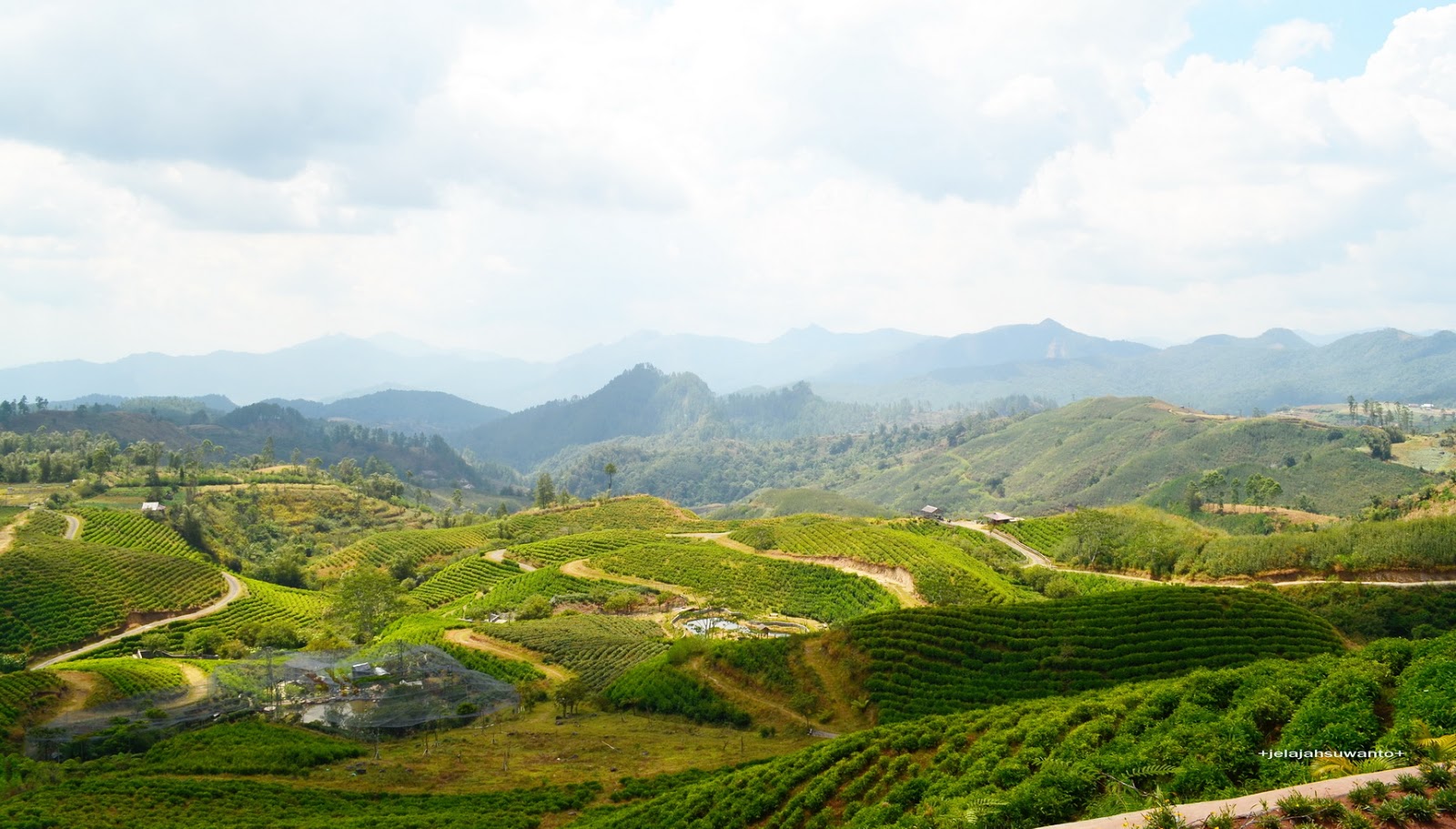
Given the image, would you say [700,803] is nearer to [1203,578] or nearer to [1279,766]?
[1279,766]

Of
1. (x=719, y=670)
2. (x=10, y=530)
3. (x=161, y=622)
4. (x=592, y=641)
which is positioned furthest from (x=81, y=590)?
(x=719, y=670)

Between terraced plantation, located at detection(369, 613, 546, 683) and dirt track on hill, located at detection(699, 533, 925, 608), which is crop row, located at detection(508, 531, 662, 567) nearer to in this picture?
dirt track on hill, located at detection(699, 533, 925, 608)

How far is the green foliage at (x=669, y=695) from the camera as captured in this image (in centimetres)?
3897

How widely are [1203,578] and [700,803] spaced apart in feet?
197

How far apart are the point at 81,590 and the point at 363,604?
2422 centimetres

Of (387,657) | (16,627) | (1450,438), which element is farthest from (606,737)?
(1450,438)

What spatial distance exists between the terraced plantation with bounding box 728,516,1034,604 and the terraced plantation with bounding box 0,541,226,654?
2317 inches

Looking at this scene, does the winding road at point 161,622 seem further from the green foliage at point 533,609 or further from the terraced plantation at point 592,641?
the terraced plantation at point 592,641

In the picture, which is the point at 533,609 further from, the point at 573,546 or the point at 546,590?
the point at 573,546

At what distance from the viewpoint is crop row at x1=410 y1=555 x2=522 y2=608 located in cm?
8212

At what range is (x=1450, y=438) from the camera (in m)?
158

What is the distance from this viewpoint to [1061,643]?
37500 mm

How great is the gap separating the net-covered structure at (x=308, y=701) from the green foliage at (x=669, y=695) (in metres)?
6.45

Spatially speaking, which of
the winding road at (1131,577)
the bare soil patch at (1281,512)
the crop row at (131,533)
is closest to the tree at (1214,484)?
the bare soil patch at (1281,512)
